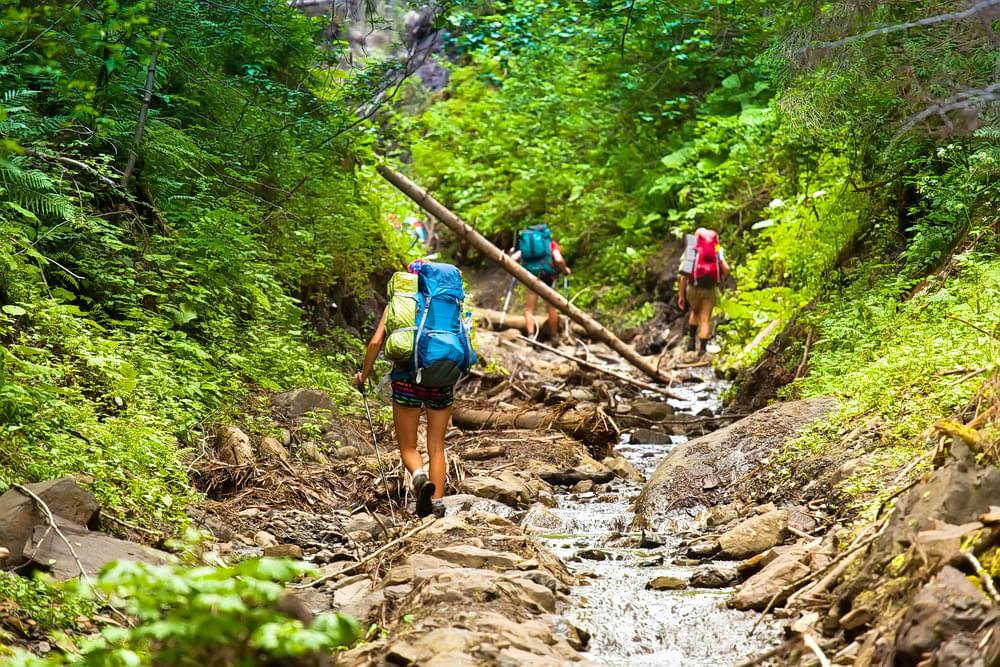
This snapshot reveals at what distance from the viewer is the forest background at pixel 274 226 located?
609 centimetres

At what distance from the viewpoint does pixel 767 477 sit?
705cm

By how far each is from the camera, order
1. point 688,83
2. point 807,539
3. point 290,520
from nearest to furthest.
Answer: point 807,539 < point 290,520 < point 688,83

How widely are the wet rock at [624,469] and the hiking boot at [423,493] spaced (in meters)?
2.73

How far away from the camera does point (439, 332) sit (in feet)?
22.7

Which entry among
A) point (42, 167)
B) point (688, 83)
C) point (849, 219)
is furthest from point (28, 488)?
point (688, 83)

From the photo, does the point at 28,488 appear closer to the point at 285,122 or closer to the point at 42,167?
the point at 42,167

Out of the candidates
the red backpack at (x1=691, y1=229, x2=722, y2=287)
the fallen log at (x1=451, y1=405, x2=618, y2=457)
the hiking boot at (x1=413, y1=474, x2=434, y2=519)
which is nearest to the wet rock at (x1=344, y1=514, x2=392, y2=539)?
the hiking boot at (x1=413, y1=474, x2=434, y2=519)

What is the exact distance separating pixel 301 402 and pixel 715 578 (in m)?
4.77

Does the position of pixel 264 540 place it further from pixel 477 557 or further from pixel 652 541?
pixel 652 541

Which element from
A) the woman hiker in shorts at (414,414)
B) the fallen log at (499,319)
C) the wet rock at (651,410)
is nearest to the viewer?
the woman hiker in shorts at (414,414)

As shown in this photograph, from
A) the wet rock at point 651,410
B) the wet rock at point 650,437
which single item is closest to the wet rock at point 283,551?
the wet rock at point 650,437

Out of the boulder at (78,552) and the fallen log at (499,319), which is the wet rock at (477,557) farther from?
the fallen log at (499,319)

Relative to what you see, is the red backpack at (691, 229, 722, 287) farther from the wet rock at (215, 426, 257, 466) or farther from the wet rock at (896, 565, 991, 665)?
the wet rock at (896, 565, 991, 665)

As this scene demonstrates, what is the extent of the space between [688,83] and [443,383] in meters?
16.4
